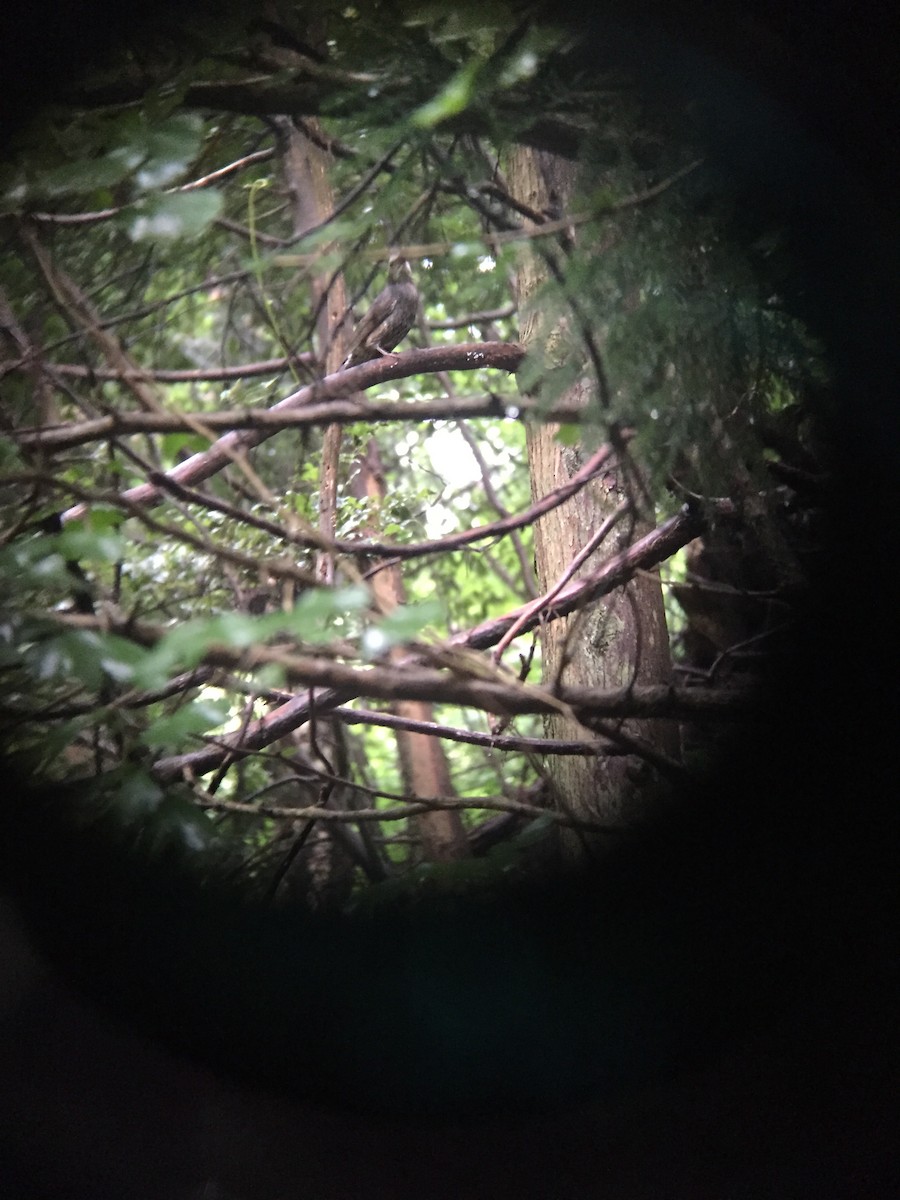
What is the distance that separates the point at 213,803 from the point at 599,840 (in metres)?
0.36

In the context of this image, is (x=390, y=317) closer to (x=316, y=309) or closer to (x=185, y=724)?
(x=316, y=309)

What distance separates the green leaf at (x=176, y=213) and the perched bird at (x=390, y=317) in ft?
1.26

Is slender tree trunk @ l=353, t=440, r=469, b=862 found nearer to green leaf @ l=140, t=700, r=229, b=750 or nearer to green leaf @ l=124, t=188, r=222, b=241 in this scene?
green leaf @ l=140, t=700, r=229, b=750

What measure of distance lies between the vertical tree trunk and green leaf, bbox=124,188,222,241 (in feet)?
0.97

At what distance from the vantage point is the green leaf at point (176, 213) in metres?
0.48

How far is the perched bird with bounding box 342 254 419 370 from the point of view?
0.90 metres

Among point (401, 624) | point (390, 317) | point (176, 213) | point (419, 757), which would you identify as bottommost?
point (419, 757)

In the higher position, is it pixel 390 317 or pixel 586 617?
pixel 390 317

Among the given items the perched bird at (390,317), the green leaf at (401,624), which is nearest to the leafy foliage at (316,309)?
the green leaf at (401,624)

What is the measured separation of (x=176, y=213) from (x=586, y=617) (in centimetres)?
55

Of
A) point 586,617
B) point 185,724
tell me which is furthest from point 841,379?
point 185,724

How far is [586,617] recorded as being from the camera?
83cm

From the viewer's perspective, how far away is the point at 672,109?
1.93ft

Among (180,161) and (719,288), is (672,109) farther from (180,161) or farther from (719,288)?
(180,161)
